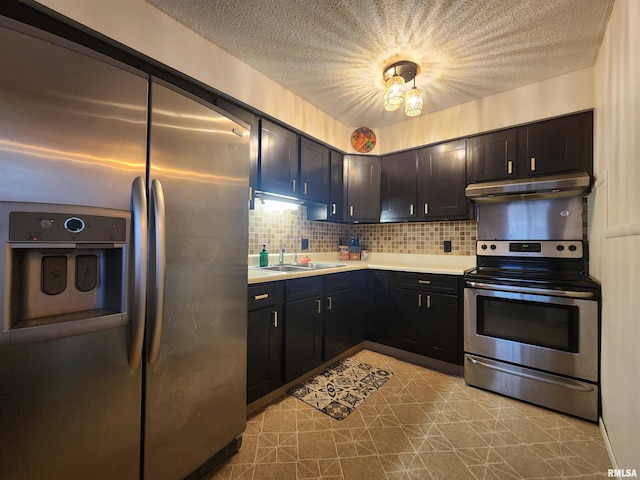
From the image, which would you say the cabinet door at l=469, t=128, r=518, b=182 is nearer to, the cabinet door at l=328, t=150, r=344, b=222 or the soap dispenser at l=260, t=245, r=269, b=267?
the cabinet door at l=328, t=150, r=344, b=222

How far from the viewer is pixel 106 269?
970 millimetres

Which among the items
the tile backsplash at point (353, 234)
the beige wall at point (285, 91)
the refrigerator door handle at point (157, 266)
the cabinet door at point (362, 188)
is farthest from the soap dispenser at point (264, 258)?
the refrigerator door handle at point (157, 266)

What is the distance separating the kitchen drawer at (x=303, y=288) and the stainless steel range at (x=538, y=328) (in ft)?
4.01

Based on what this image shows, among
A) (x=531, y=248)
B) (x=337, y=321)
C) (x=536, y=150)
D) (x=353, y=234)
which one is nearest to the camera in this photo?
(x=536, y=150)

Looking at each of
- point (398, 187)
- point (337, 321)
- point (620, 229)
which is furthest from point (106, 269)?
point (398, 187)

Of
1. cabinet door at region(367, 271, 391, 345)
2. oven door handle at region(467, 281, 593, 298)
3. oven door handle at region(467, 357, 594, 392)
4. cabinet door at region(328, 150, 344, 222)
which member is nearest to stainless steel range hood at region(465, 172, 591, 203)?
oven door handle at region(467, 281, 593, 298)

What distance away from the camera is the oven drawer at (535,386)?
5.81 feet

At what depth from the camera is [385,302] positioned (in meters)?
2.76

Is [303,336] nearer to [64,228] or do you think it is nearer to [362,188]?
[64,228]

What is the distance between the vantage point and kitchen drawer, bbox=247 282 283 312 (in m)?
1.78

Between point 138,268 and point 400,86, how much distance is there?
197 cm

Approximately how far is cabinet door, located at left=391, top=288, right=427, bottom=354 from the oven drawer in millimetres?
431

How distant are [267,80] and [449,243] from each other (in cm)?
237

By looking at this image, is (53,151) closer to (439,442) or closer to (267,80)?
(267,80)
